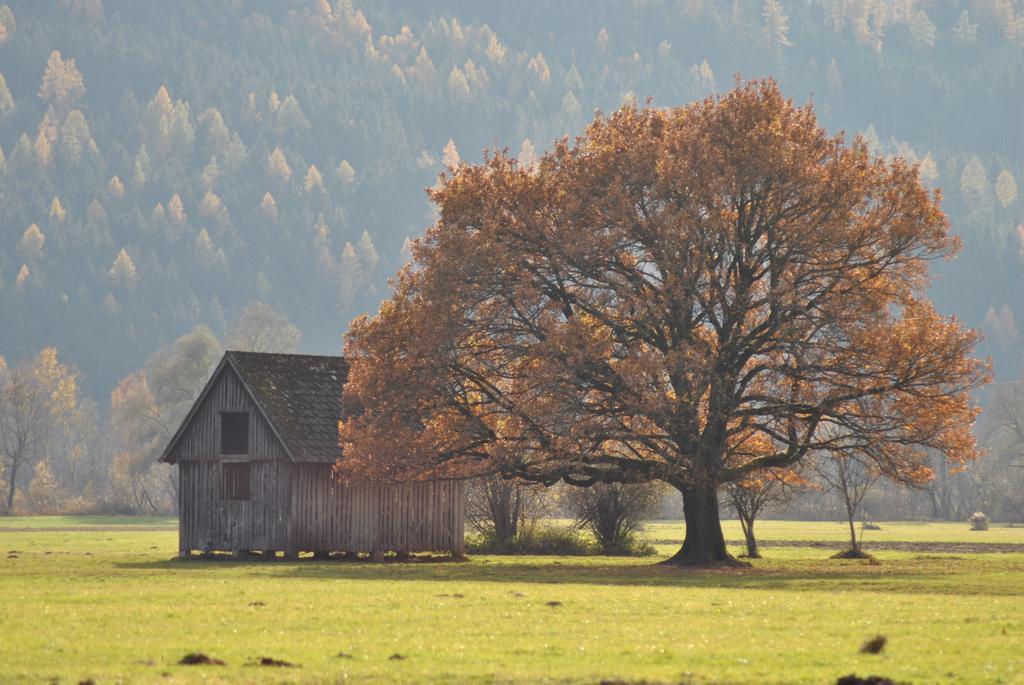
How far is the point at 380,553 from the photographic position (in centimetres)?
5628

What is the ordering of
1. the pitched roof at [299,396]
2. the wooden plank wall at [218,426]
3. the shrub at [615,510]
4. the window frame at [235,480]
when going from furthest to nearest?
the shrub at [615,510] → the window frame at [235,480] → the wooden plank wall at [218,426] → the pitched roof at [299,396]

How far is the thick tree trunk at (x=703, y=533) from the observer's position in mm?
49812

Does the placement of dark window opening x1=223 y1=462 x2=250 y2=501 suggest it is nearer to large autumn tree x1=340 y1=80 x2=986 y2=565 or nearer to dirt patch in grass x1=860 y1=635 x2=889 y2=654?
large autumn tree x1=340 y1=80 x2=986 y2=565

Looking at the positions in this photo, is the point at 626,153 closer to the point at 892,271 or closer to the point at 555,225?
the point at 555,225

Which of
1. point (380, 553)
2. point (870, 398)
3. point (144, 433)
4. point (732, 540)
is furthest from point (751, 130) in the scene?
point (144, 433)

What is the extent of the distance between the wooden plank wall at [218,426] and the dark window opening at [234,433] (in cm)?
19

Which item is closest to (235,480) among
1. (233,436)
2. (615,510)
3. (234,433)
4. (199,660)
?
(233,436)

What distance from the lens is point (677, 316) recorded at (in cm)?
4794

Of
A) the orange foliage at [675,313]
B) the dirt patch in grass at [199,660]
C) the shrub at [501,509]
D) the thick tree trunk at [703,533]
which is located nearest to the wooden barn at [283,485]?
the shrub at [501,509]

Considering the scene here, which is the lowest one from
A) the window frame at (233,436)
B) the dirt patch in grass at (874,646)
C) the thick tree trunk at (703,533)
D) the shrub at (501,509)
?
the dirt patch in grass at (874,646)

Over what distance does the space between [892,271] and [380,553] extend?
20.0m

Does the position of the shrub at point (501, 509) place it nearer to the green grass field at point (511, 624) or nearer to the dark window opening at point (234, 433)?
the dark window opening at point (234, 433)

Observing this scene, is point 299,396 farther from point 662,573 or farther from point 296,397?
point 662,573

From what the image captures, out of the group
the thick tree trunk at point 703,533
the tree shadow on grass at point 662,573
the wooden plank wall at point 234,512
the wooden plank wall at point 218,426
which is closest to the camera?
the tree shadow on grass at point 662,573
